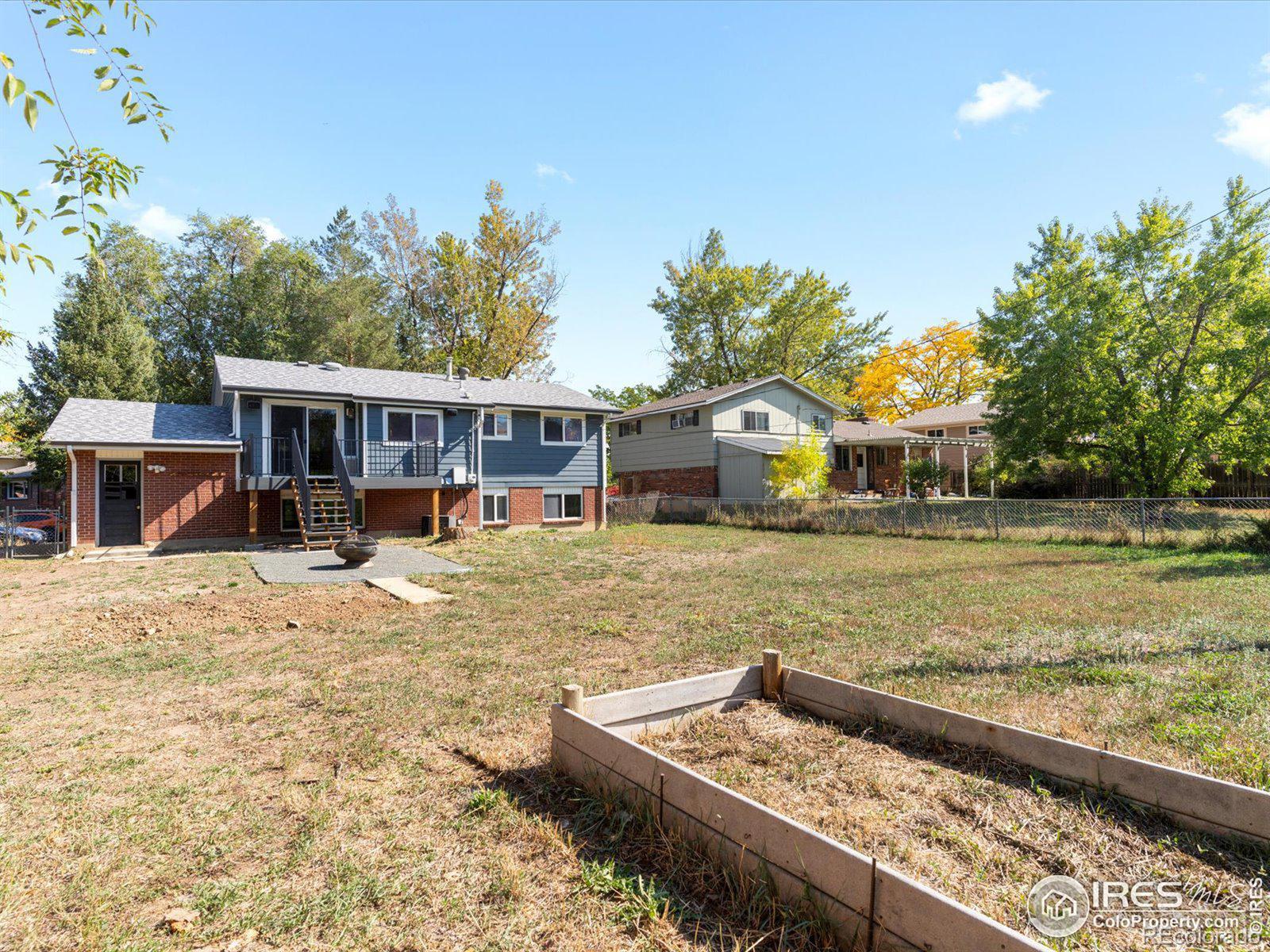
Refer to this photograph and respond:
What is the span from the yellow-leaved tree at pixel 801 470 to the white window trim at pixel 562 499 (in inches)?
303

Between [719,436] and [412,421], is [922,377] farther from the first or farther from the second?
[412,421]

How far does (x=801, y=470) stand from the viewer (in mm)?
23750

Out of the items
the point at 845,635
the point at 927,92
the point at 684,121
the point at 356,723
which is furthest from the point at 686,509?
the point at 356,723

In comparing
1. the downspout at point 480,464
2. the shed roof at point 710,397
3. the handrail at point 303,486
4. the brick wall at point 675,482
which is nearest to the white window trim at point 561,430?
the downspout at point 480,464

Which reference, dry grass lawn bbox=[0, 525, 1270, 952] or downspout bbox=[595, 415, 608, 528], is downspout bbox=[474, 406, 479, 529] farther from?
dry grass lawn bbox=[0, 525, 1270, 952]

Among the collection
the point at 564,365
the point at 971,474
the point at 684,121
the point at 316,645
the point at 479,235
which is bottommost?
the point at 316,645

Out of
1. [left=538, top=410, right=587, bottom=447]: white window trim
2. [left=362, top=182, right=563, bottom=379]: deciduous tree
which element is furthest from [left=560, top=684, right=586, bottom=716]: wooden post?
[left=362, top=182, right=563, bottom=379]: deciduous tree

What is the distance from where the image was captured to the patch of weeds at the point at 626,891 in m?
2.52

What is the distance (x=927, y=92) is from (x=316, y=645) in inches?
627

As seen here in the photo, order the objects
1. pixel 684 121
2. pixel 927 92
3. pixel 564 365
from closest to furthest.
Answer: pixel 927 92
pixel 684 121
pixel 564 365

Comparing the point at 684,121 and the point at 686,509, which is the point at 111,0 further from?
the point at 686,509

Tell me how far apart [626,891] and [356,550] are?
12046 mm

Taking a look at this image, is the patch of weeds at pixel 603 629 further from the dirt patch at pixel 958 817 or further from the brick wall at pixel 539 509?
the brick wall at pixel 539 509

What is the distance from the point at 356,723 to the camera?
4680 millimetres
